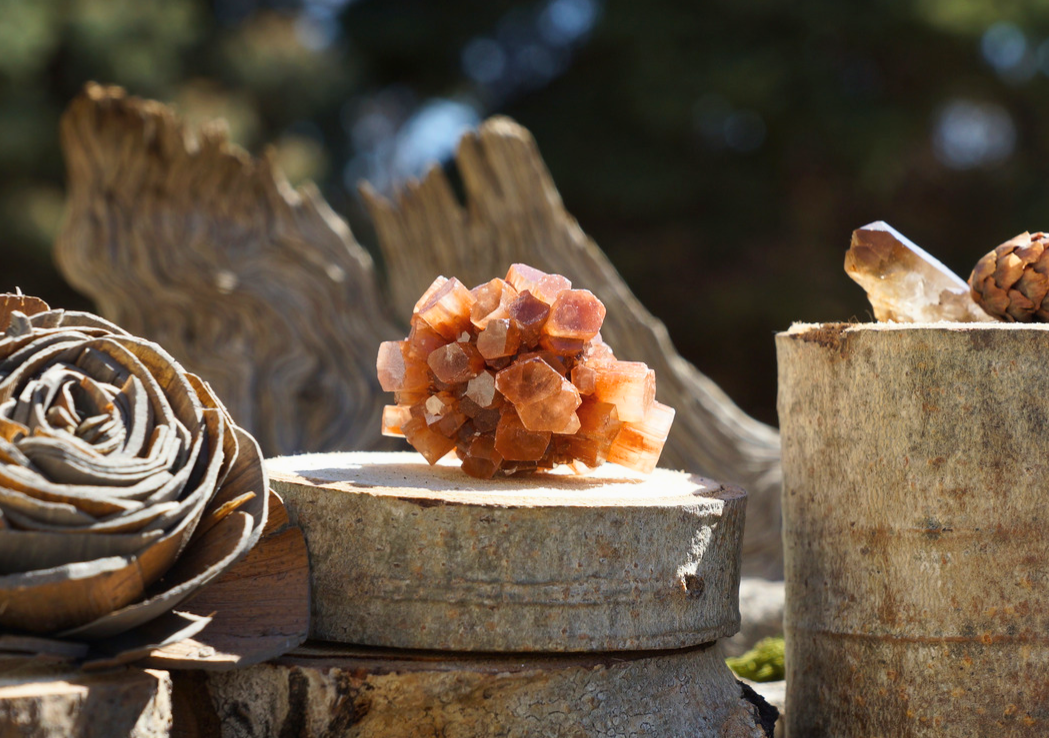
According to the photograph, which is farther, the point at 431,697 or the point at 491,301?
the point at 491,301

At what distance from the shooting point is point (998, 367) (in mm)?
1670

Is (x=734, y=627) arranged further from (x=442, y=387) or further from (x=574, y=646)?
(x=442, y=387)

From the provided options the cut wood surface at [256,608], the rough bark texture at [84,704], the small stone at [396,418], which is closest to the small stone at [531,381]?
the small stone at [396,418]

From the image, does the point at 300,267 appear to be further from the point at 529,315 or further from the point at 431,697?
the point at 431,697

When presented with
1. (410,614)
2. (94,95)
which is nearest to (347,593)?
(410,614)

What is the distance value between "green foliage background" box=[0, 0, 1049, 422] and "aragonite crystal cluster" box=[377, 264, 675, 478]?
489 cm

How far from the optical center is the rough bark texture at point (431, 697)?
151 cm

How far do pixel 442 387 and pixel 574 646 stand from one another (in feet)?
1.63

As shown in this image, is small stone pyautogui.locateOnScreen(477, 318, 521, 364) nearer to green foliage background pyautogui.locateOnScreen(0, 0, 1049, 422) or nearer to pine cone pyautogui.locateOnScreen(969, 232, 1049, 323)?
pine cone pyautogui.locateOnScreen(969, 232, 1049, 323)

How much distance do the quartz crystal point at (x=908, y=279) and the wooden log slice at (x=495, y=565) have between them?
646 millimetres

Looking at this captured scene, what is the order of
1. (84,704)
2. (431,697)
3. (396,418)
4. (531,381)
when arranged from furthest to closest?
(396,418) < (531,381) < (431,697) < (84,704)

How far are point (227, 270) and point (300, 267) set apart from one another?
258mm

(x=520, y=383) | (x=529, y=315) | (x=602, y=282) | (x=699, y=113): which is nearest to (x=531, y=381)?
(x=520, y=383)

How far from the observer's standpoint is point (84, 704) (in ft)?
4.17
